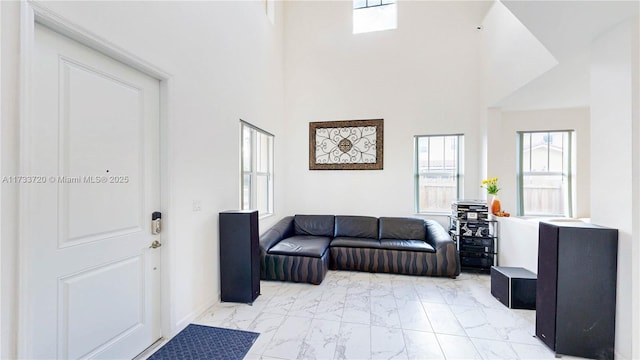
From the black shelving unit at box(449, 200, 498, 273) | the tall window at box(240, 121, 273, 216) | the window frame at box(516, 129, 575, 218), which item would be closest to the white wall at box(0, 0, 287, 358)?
the tall window at box(240, 121, 273, 216)

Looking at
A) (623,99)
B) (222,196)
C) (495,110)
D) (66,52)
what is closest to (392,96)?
(495,110)

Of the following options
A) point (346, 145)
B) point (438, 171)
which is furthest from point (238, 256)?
point (438, 171)

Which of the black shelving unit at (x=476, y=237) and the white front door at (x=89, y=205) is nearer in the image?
the white front door at (x=89, y=205)

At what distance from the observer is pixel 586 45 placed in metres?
2.10

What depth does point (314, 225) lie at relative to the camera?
14.6ft

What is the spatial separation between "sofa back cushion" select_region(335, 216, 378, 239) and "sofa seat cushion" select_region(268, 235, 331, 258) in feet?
1.61

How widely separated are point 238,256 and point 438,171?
3.68m

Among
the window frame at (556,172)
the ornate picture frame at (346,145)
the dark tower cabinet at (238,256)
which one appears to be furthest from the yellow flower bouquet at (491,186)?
the dark tower cabinet at (238,256)

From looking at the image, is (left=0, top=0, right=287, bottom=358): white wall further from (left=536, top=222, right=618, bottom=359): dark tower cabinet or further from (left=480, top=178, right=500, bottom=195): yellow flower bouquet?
(left=480, top=178, right=500, bottom=195): yellow flower bouquet

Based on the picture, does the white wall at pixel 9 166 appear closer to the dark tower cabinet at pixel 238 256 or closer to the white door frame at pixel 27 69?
the white door frame at pixel 27 69

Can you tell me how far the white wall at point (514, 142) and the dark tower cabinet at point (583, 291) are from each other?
2.26m

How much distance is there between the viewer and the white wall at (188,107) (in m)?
1.14

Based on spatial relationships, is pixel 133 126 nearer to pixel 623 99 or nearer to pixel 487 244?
pixel 623 99

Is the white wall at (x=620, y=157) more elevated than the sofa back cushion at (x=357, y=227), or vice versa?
the white wall at (x=620, y=157)
